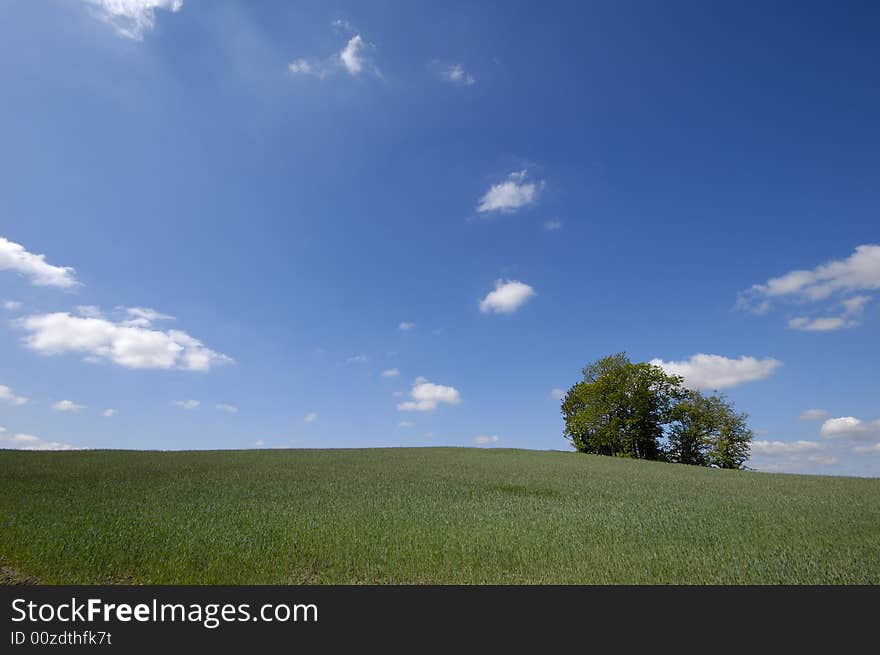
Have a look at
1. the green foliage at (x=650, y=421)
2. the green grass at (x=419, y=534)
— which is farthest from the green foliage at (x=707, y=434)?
the green grass at (x=419, y=534)

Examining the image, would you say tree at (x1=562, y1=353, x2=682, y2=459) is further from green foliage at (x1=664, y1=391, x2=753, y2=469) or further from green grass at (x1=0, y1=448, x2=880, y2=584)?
green grass at (x1=0, y1=448, x2=880, y2=584)

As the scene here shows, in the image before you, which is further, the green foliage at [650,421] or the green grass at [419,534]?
the green foliage at [650,421]

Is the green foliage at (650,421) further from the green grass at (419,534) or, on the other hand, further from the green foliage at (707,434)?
the green grass at (419,534)

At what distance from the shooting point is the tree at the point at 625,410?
50000 millimetres

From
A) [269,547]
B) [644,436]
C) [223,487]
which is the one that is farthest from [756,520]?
[644,436]

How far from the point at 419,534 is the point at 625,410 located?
1753 inches

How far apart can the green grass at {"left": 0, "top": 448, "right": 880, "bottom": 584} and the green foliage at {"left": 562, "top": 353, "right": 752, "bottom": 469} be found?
95.4 ft

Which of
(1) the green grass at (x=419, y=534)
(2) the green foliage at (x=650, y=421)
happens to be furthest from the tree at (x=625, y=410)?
(1) the green grass at (x=419, y=534)

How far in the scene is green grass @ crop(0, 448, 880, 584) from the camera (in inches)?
372

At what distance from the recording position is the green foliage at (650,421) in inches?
1975

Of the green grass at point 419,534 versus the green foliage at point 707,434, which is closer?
the green grass at point 419,534

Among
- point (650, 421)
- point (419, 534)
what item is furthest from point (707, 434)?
point (419, 534)

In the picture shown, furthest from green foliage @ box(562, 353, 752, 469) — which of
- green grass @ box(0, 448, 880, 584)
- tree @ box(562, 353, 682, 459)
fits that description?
green grass @ box(0, 448, 880, 584)
